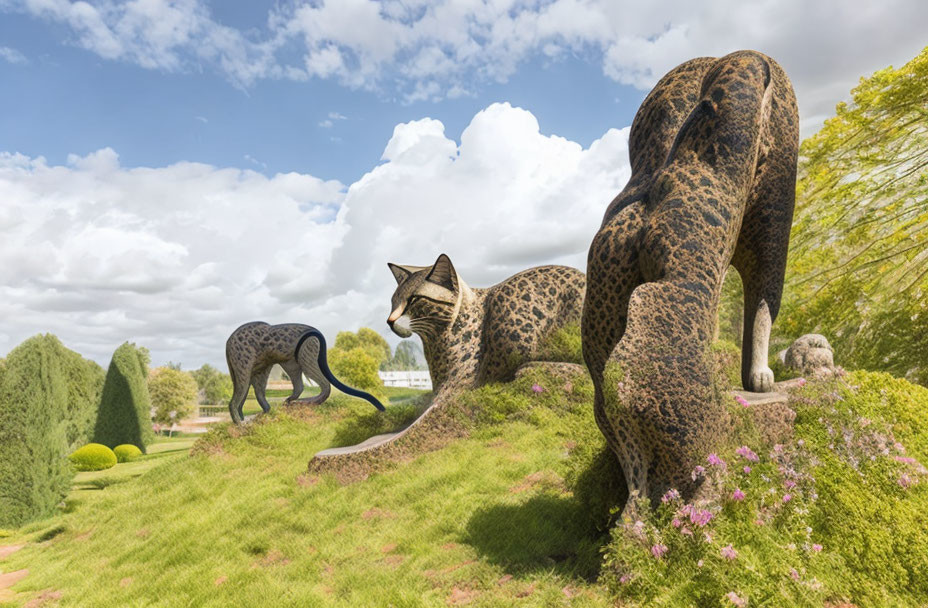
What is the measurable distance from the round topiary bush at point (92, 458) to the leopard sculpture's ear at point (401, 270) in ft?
37.5

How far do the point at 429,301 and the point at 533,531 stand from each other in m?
4.53

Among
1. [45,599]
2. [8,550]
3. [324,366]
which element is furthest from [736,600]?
[324,366]

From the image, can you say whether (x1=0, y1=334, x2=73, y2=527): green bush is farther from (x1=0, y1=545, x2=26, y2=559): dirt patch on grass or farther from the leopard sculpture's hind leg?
the leopard sculpture's hind leg

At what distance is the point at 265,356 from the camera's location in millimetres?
12039

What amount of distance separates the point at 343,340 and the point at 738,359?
45014mm

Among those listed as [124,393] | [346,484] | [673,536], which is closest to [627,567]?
[673,536]

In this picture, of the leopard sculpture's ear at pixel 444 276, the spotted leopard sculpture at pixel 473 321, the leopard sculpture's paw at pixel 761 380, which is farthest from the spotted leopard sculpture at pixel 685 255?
the leopard sculpture's ear at pixel 444 276

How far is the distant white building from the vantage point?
47112 mm

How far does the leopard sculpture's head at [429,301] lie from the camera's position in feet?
27.2

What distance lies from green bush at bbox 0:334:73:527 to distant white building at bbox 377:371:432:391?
121 ft

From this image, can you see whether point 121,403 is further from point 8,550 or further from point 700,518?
point 700,518

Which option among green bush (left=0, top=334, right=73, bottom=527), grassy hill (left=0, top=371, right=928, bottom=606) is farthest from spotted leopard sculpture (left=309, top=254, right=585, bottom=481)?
green bush (left=0, top=334, right=73, bottom=527)

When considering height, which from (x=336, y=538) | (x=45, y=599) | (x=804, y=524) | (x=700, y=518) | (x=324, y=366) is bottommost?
(x=45, y=599)

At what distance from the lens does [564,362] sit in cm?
836
